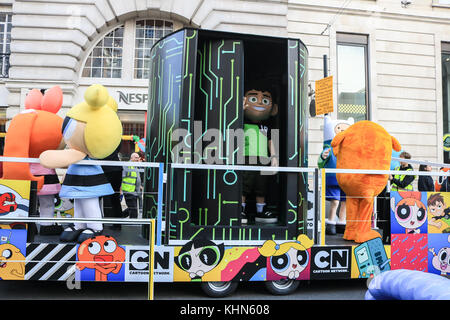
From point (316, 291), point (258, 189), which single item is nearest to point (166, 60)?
point (258, 189)

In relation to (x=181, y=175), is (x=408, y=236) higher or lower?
lower

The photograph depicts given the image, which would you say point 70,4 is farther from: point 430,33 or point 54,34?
point 430,33

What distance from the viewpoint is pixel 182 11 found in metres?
11.4

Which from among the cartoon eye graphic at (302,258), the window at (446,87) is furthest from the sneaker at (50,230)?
the window at (446,87)

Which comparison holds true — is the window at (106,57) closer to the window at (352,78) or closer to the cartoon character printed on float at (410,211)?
the window at (352,78)

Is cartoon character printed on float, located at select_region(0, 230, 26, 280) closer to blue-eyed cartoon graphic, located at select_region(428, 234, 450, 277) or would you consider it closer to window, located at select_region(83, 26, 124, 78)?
blue-eyed cartoon graphic, located at select_region(428, 234, 450, 277)

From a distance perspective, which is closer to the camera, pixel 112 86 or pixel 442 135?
pixel 112 86

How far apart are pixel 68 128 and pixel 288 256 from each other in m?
2.72

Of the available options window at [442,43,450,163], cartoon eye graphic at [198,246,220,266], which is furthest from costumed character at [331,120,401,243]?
window at [442,43,450,163]

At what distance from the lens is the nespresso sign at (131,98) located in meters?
11.5

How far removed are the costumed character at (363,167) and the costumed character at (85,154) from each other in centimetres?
279

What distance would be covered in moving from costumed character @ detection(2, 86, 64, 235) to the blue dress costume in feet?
1.37

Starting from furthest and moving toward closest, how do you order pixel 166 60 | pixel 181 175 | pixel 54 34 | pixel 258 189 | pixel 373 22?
pixel 373 22 < pixel 54 34 < pixel 258 189 < pixel 166 60 < pixel 181 175
